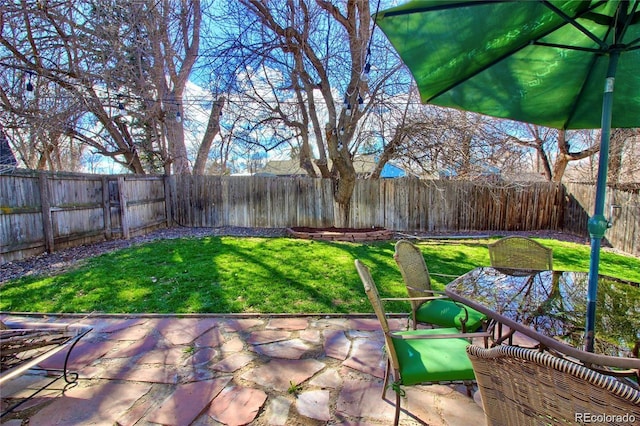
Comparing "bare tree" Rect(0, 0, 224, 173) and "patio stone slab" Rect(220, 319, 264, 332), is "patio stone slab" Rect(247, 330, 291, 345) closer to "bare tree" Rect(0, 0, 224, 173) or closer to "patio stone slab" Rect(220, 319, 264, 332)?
"patio stone slab" Rect(220, 319, 264, 332)

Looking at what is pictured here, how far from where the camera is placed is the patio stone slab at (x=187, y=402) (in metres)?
1.79

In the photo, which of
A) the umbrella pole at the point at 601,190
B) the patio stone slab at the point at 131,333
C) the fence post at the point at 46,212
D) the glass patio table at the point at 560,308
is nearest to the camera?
the glass patio table at the point at 560,308

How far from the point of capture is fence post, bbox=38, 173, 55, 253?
17.7 ft

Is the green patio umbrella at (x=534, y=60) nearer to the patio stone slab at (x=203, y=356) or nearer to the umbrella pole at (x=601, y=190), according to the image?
the umbrella pole at (x=601, y=190)

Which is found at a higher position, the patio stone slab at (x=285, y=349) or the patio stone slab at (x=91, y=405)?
the patio stone slab at (x=285, y=349)

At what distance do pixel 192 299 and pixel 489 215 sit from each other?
7.83 m

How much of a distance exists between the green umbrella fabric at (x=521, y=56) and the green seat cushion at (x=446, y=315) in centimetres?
156

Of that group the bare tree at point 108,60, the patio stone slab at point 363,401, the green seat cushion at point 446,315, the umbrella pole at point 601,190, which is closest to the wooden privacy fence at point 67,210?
the bare tree at point 108,60

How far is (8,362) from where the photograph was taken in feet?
6.69

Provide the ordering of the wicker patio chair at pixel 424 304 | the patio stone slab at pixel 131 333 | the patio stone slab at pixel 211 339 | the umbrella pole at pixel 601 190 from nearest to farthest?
the umbrella pole at pixel 601 190
the wicker patio chair at pixel 424 304
the patio stone slab at pixel 211 339
the patio stone slab at pixel 131 333

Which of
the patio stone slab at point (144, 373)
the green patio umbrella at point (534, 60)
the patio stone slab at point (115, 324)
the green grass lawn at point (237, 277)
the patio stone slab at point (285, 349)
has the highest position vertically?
the green patio umbrella at point (534, 60)

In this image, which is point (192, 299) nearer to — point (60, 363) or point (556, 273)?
point (60, 363)

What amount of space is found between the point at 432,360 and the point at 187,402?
1.42 metres

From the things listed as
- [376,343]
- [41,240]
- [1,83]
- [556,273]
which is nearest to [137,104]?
[1,83]
